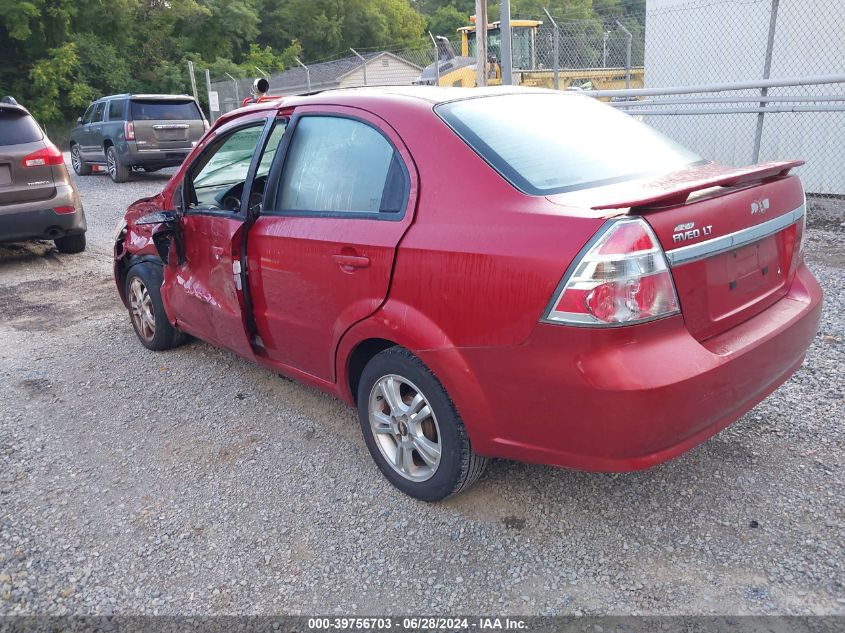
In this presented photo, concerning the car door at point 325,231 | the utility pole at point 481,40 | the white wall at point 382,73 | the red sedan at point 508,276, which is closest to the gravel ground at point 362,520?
the red sedan at point 508,276

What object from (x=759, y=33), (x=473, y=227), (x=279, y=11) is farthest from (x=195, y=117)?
(x=279, y=11)

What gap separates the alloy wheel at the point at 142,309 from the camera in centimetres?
494

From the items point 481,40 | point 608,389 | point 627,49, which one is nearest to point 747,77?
point 481,40

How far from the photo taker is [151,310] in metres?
Answer: 4.93

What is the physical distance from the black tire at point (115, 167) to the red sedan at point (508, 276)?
41.1 ft

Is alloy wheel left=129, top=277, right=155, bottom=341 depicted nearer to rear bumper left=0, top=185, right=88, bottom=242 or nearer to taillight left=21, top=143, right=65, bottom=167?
rear bumper left=0, top=185, right=88, bottom=242

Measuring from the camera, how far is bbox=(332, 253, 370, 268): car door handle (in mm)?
2875

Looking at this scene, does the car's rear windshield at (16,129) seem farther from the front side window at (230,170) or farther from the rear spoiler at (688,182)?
the rear spoiler at (688,182)

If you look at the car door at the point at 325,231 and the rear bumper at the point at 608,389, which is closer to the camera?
the rear bumper at the point at 608,389

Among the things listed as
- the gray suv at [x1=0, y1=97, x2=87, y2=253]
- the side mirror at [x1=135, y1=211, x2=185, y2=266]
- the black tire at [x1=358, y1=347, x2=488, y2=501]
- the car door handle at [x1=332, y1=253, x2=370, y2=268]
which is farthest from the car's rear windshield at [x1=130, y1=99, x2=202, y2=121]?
the black tire at [x1=358, y1=347, x2=488, y2=501]

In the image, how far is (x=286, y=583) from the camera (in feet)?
8.48

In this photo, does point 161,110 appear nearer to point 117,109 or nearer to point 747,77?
point 117,109

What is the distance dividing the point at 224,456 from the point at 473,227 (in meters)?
1.89

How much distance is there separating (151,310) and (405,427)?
2755 millimetres
